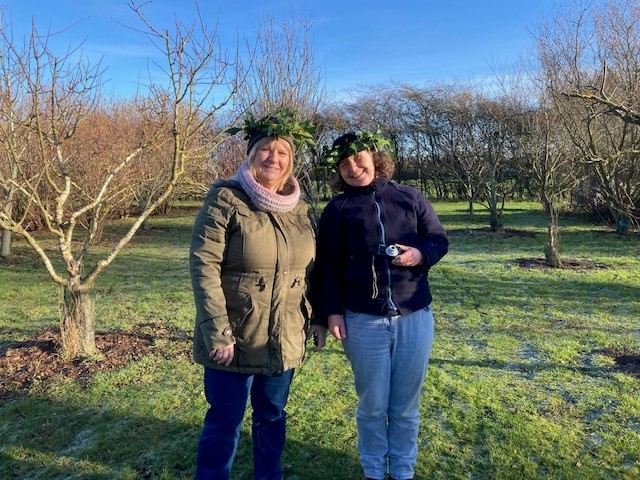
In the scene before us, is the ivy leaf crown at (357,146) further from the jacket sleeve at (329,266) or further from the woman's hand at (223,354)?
the woman's hand at (223,354)

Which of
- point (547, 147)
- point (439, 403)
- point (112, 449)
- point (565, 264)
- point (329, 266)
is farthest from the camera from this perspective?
point (547, 147)

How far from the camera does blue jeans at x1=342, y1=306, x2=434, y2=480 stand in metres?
2.13

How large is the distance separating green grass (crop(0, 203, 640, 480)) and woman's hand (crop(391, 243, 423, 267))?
1237 mm

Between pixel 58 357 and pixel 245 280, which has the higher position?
pixel 245 280

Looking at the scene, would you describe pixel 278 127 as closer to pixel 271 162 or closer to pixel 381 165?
pixel 271 162

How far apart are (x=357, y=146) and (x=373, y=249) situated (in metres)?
0.48

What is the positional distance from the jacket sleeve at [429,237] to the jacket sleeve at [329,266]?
38 cm

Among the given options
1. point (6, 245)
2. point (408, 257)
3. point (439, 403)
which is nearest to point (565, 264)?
point (439, 403)

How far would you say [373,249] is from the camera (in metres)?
2.09

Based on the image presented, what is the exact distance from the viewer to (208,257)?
6.28ft

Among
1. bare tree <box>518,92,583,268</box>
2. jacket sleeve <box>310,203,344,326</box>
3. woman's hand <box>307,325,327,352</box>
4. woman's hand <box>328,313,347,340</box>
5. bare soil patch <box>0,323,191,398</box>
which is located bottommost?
bare soil patch <box>0,323,191,398</box>

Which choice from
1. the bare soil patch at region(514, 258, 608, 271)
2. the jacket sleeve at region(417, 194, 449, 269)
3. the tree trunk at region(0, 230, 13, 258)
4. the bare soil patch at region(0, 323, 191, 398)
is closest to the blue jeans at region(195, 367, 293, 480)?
the jacket sleeve at region(417, 194, 449, 269)

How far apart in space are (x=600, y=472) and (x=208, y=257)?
2327 millimetres

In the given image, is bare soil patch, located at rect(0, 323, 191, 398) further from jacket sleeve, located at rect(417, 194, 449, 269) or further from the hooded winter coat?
jacket sleeve, located at rect(417, 194, 449, 269)
